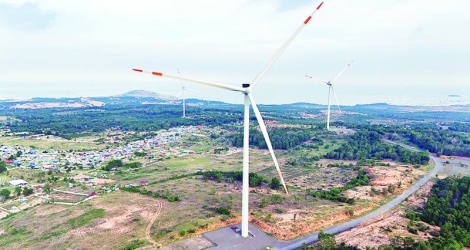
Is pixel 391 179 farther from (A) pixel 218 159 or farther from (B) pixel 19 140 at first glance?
(B) pixel 19 140

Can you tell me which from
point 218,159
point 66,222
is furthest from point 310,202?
point 218,159

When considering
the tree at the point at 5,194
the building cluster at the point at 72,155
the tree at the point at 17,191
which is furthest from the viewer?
the building cluster at the point at 72,155

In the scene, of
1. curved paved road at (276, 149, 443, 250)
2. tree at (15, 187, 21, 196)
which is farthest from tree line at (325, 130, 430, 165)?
tree at (15, 187, 21, 196)

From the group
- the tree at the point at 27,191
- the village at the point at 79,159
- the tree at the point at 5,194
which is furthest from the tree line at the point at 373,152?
the tree at the point at 5,194

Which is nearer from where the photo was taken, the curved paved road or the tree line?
the curved paved road

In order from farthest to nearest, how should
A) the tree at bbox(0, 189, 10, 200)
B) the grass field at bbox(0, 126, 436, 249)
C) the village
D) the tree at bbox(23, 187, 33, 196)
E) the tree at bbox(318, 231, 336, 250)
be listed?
1. the village
2. the tree at bbox(23, 187, 33, 196)
3. the tree at bbox(0, 189, 10, 200)
4. the grass field at bbox(0, 126, 436, 249)
5. the tree at bbox(318, 231, 336, 250)

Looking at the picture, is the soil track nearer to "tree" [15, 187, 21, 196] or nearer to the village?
the village

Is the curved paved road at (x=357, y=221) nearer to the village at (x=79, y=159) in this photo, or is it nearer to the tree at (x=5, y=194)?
the village at (x=79, y=159)

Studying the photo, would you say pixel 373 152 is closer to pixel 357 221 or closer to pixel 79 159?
pixel 357 221

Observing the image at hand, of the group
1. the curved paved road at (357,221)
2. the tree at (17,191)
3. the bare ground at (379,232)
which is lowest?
the tree at (17,191)

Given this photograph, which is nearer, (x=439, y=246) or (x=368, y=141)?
(x=439, y=246)

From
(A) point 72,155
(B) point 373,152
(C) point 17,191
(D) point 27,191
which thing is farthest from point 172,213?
(B) point 373,152
